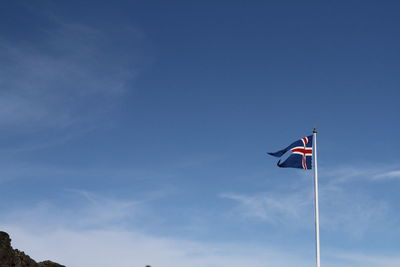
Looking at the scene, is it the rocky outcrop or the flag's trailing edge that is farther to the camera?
the rocky outcrop

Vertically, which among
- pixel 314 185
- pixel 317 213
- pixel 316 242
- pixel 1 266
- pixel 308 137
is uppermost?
pixel 308 137

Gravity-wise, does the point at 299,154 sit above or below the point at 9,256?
above

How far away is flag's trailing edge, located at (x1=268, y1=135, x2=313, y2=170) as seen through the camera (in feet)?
104

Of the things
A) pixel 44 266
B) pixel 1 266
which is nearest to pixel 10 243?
pixel 1 266

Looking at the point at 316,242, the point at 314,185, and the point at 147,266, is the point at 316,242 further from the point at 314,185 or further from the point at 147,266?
the point at 147,266

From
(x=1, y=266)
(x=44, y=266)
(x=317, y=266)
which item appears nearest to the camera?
(x=317, y=266)

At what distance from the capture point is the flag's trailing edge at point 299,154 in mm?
31703

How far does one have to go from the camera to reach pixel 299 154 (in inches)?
1264

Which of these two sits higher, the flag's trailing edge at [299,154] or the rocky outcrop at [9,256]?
the flag's trailing edge at [299,154]

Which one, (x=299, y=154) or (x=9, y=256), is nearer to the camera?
(x=299, y=154)

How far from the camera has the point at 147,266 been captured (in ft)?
189

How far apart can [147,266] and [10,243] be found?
24.5 meters

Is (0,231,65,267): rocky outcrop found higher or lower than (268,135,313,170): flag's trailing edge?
lower

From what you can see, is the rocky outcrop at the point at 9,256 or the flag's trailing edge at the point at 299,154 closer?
the flag's trailing edge at the point at 299,154
